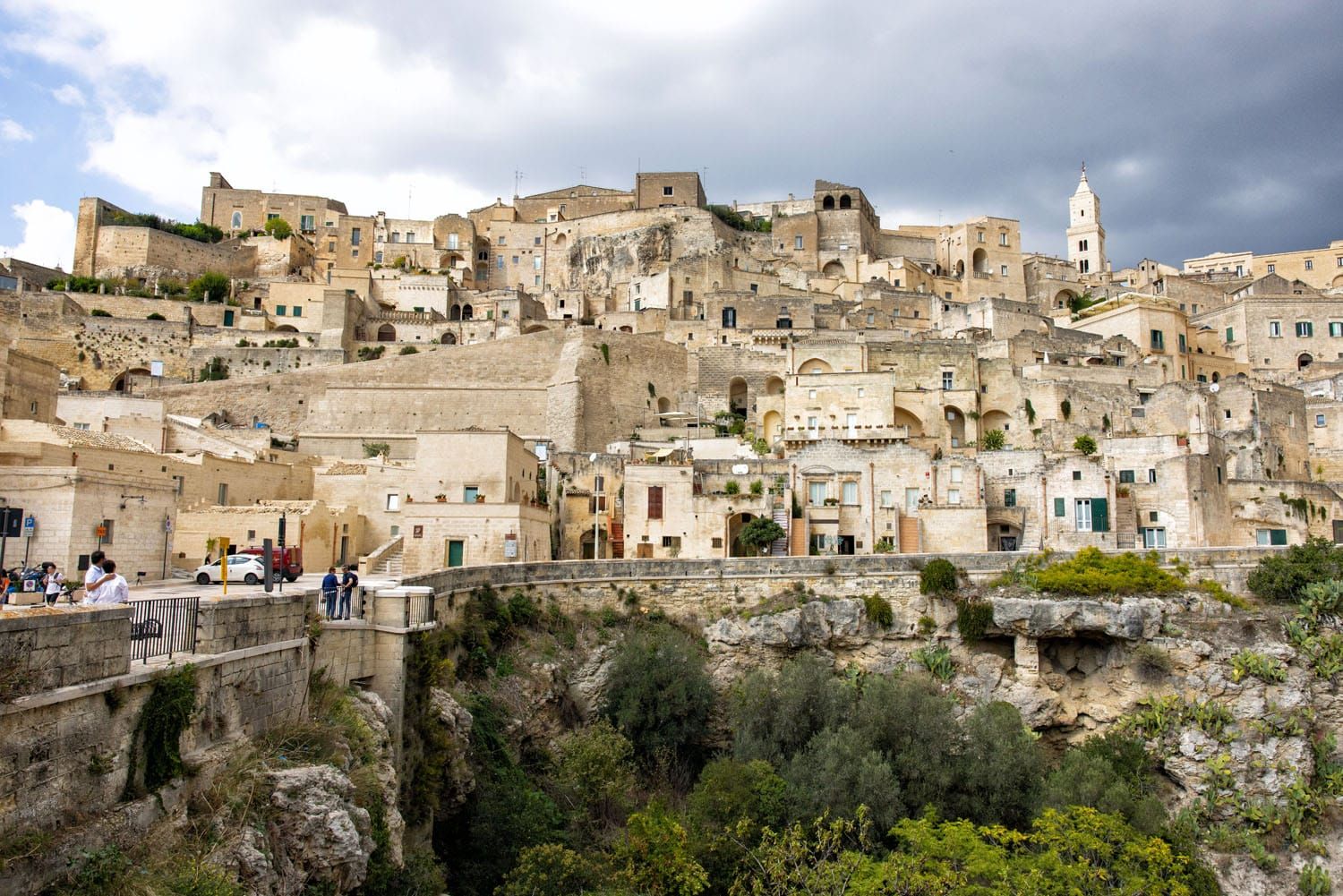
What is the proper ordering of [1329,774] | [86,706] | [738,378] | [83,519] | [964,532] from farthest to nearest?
[738,378]
[964,532]
[1329,774]
[83,519]
[86,706]

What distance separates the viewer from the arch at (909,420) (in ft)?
137

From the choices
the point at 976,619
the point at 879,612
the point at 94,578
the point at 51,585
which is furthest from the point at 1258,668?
the point at 51,585

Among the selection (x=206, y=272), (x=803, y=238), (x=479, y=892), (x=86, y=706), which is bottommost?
(x=479, y=892)

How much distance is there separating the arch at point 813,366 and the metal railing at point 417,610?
103 ft

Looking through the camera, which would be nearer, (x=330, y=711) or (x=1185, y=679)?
(x=330, y=711)

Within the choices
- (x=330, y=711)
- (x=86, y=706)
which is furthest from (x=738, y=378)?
(x=86, y=706)

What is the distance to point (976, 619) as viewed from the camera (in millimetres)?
26406

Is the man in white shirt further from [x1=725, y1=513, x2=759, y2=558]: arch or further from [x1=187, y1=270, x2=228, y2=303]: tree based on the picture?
[x1=187, y1=270, x2=228, y2=303]: tree

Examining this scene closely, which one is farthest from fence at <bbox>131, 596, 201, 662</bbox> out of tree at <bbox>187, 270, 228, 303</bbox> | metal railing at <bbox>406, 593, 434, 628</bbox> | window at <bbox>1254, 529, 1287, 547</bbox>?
tree at <bbox>187, 270, 228, 303</bbox>

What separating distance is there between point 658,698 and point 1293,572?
57.7 feet

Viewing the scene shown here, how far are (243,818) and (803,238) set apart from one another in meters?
64.5

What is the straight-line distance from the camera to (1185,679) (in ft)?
82.5

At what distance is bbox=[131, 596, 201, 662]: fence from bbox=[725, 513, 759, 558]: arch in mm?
22542

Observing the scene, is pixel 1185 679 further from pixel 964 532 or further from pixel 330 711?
pixel 330 711
